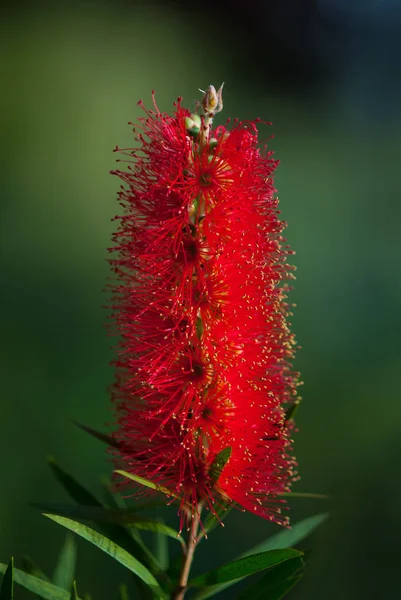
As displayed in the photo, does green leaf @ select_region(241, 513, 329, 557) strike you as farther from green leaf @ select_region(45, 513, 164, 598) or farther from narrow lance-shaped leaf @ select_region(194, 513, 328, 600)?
green leaf @ select_region(45, 513, 164, 598)

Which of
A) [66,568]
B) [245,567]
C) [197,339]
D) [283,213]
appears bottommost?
[66,568]

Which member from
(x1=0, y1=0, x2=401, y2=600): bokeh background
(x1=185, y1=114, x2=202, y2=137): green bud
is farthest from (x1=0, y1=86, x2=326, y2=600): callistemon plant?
(x1=0, y1=0, x2=401, y2=600): bokeh background

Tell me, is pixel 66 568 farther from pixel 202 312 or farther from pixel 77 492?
pixel 202 312

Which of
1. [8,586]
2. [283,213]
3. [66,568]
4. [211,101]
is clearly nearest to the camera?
[8,586]

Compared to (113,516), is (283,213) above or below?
above

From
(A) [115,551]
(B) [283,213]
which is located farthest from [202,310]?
(B) [283,213]
